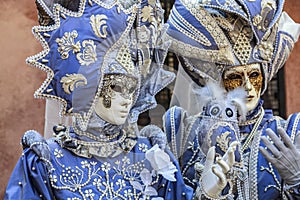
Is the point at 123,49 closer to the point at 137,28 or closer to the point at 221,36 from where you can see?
the point at 137,28

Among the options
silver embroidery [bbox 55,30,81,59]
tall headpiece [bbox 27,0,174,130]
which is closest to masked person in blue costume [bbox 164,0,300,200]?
tall headpiece [bbox 27,0,174,130]

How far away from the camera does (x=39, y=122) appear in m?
3.79

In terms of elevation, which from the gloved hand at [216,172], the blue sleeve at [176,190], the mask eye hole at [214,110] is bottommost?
the blue sleeve at [176,190]

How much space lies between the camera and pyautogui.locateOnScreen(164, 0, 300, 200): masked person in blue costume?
110 inches

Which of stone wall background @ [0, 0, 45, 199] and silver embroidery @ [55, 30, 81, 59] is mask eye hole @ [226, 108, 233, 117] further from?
stone wall background @ [0, 0, 45, 199]

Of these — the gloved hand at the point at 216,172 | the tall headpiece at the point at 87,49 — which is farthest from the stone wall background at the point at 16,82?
the gloved hand at the point at 216,172

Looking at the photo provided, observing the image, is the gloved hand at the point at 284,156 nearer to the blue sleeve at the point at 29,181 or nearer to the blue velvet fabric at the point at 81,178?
the blue velvet fabric at the point at 81,178

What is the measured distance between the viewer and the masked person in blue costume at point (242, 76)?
9.14 feet

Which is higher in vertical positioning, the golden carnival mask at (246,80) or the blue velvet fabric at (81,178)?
the golden carnival mask at (246,80)

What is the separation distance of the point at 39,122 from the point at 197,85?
107cm

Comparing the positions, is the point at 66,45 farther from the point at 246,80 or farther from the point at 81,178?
the point at 246,80

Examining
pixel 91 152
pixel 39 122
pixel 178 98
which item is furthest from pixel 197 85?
pixel 39 122

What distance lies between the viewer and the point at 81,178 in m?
2.56

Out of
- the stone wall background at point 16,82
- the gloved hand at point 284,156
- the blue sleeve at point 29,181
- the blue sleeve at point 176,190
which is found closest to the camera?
the blue sleeve at point 29,181
